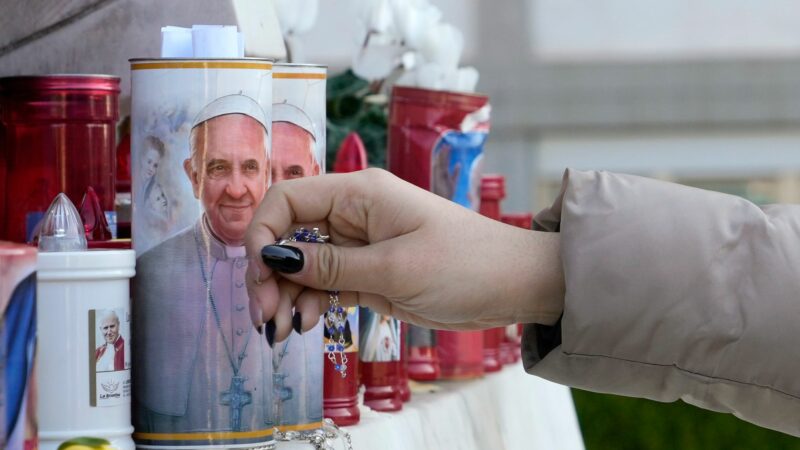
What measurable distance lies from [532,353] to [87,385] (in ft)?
1.48

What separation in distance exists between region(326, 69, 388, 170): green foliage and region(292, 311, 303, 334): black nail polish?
0.74m

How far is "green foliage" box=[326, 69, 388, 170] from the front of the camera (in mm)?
1880

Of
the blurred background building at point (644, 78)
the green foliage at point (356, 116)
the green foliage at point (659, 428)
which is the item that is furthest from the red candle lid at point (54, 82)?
the blurred background building at point (644, 78)

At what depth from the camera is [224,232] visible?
111 cm

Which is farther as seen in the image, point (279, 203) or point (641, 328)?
point (641, 328)

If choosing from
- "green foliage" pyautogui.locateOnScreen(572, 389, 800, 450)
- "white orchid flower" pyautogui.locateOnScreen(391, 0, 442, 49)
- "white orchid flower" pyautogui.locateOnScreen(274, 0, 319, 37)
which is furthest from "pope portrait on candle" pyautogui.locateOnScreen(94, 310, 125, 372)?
"green foliage" pyautogui.locateOnScreen(572, 389, 800, 450)

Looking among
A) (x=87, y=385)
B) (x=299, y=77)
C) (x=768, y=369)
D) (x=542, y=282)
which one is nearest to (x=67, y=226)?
(x=87, y=385)

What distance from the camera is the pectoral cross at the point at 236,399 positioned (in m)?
1.10

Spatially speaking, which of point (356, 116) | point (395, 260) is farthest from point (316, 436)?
point (356, 116)

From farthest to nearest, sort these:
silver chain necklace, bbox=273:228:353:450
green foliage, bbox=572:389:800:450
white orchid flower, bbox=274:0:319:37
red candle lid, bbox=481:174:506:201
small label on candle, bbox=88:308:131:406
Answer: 1. green foliage, bbox=572:389:800:450
2. red candle lid, bbox=481:174:506:201
3. white orchid flower, bbox=274:0:319:37
4. silver chain necklace, bbox=273:228:353:450
5. small label on candle, bbox=88:308:131:406

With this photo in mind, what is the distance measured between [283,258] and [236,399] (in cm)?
12

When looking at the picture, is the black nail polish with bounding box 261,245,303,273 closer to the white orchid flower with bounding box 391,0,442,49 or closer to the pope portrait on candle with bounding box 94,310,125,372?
the pope portrait on candle with bounding box 94,310,125,372

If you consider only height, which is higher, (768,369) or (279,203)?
(279,203)

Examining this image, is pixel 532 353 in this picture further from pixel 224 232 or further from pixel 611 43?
pixel 611 43
